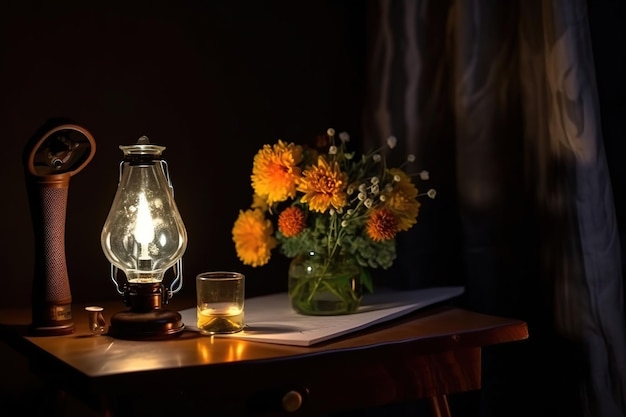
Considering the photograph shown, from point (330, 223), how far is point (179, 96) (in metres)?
0.41

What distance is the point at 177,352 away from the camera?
45.5 inches

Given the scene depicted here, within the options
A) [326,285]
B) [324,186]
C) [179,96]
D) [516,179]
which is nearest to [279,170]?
[324,186]

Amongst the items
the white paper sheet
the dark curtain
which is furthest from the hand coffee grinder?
the dark curtain

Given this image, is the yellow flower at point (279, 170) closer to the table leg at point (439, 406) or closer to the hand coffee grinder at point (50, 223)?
the hand coffee grinder at point (50, 223)

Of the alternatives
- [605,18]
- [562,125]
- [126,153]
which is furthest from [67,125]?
[605,18]

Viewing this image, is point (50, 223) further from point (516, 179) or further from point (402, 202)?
point (516, 179)

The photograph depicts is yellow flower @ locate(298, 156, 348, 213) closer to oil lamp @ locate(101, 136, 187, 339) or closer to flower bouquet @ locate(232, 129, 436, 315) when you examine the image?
flower bouquet @ locate(232, 129, 436, 315)

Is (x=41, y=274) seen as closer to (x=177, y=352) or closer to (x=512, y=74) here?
(x=177, y=352)

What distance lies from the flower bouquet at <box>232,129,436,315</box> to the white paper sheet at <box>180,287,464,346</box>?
0.14ft

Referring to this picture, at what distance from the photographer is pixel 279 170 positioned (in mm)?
1397

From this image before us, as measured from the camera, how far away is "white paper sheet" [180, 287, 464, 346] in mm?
1240

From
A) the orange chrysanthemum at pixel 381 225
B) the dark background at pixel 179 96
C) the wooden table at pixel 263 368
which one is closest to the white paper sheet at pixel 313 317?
the wooden table at pixel 263 368

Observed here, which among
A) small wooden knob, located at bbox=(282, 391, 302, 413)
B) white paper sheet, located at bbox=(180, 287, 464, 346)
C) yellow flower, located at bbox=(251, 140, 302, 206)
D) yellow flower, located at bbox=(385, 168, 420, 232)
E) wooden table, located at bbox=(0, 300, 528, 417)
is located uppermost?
yellow flower, located at bbox=(251, 140, 302, 206)

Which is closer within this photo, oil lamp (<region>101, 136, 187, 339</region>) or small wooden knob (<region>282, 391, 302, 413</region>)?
small wooden knob (<region>282, 391, 302, 413</region>)
